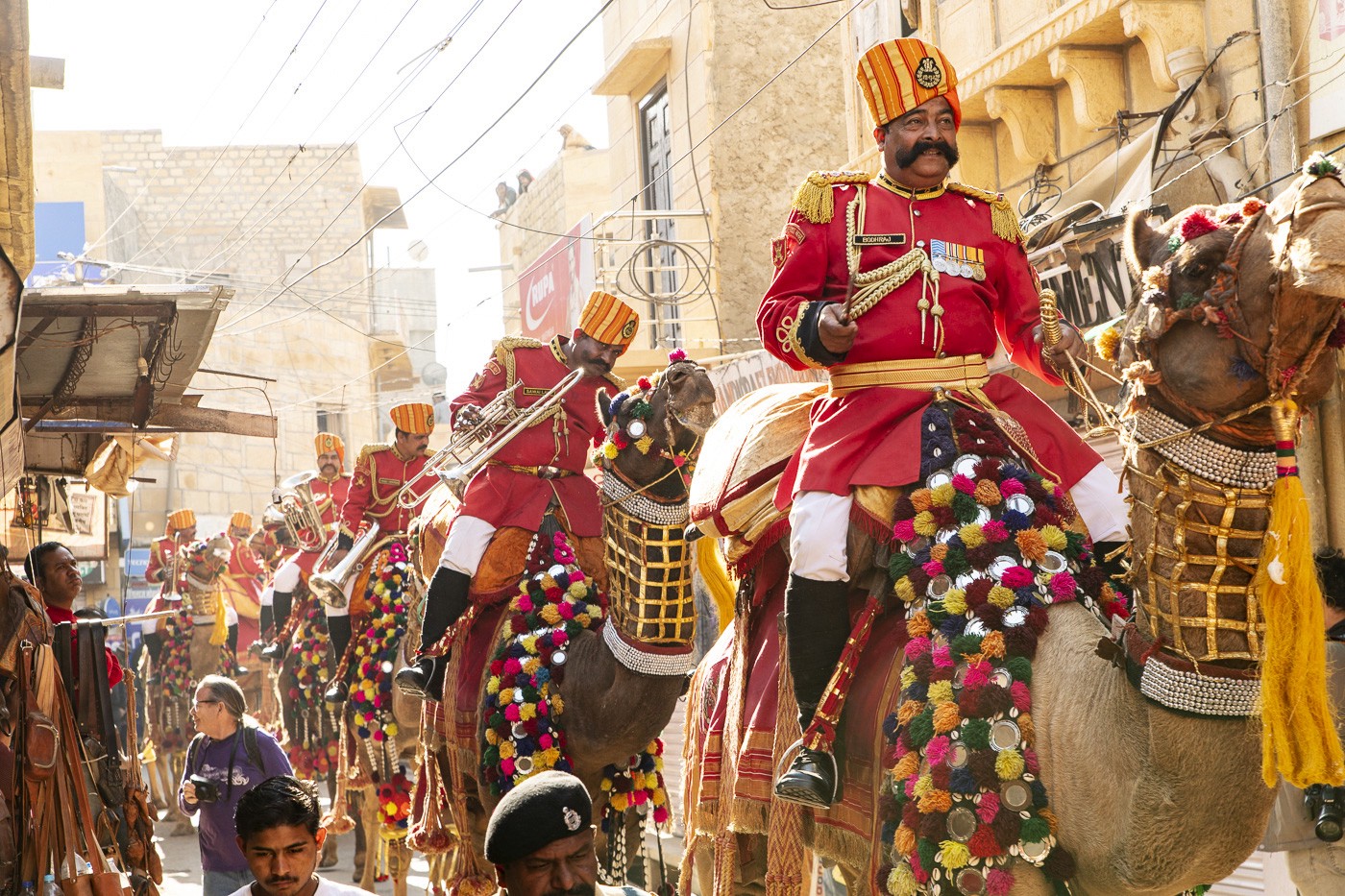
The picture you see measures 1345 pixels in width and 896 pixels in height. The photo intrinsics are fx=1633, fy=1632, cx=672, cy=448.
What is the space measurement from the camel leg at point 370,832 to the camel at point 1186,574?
28.7 feet

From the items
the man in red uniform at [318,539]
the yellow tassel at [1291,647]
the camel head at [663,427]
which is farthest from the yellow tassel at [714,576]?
the man in red uniform at [318,539]

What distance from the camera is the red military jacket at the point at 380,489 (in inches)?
522

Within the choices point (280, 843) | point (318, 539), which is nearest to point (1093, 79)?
point (318, 539)

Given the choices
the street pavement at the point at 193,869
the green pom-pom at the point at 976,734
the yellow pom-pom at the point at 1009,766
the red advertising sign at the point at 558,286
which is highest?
the red advertising sign at the point at 558,286

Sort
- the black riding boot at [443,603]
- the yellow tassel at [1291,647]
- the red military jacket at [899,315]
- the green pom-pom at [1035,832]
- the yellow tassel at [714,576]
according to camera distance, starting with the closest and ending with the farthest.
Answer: the yellow tassel at [1291,647] → the green pom-pom at [1035,832] → the red military jacket at [899,315] → the yellow tassel at [714,576] → the black riding boot at [443,603]

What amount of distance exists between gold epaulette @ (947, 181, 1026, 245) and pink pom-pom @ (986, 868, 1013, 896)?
233 centimetres

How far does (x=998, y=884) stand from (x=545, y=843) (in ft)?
4.50

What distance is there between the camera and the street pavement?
1395 cm

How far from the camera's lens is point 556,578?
8.70 meters

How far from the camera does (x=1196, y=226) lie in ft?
14.0

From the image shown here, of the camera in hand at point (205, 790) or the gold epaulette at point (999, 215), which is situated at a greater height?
the gold epaulette at point (999, 215)

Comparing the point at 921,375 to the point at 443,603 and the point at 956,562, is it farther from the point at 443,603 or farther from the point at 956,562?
the point at 443,603

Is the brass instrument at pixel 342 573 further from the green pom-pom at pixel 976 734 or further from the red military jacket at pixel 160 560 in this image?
the red military jacket at pixel 160 560

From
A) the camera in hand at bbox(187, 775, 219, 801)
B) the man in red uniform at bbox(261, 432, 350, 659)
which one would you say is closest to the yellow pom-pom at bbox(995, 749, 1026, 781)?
the camera in hand at bbox(187, 775, 219, 801)
